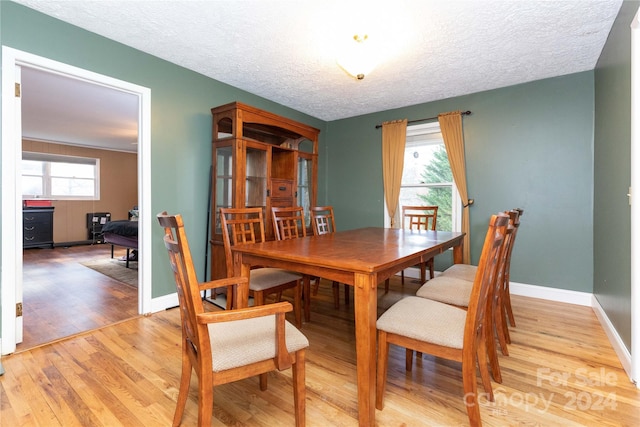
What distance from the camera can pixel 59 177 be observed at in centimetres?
686

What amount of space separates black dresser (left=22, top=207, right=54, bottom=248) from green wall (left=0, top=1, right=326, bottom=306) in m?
5.35

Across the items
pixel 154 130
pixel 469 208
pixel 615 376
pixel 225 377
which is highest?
pixel 154 130

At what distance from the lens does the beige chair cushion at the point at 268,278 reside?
2141 mm

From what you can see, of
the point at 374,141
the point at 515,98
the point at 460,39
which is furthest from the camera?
the point at 374,141

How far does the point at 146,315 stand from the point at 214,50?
245 centimetres

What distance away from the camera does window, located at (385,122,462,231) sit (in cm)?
396

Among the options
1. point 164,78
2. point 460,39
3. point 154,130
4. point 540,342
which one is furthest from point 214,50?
point 540,342

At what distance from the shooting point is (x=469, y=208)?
3.73m

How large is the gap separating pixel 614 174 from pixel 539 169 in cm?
114

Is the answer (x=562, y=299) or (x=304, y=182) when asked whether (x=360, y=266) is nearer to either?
(x=304, y=182)

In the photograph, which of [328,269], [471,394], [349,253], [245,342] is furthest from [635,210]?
[245,342]

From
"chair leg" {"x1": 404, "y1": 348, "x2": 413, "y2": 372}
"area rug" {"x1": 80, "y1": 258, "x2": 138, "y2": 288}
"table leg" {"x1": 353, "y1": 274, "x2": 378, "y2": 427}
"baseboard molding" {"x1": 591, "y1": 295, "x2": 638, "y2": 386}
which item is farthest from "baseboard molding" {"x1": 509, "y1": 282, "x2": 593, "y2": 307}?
"area rug" {"x1": 80, "y1": 258, "x2": 138, "y2": 288}

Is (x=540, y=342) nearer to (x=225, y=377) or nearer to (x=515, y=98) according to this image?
(x=225, y=377)

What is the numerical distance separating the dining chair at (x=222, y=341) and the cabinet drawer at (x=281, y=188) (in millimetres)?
2272
